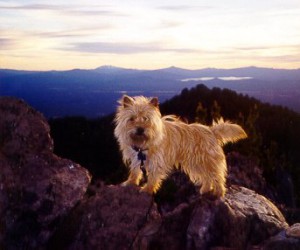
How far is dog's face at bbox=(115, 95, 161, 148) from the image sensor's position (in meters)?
6.96

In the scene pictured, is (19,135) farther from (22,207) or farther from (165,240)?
(165,240)

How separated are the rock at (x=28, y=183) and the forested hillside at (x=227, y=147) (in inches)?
239

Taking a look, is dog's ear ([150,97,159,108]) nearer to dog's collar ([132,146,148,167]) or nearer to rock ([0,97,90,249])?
dog's collar ([132,146,148,167])

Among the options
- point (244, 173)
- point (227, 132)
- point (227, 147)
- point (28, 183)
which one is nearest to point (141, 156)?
point (227, 132)

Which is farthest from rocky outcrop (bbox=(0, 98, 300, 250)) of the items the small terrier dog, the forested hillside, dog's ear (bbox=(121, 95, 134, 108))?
the forested hillside

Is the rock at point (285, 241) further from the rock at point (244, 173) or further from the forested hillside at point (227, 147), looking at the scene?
the forested hillside at point (227, 147)

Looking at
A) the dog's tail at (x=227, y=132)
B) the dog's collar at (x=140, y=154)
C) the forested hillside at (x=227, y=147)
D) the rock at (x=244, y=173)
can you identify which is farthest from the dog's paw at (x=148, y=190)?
the forested hillside at (x=227, y=147)

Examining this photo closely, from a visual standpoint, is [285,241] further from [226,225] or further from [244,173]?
[244,173]

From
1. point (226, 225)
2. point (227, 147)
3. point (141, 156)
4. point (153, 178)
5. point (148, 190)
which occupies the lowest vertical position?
point (227, 147)

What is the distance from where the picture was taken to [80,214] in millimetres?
8078

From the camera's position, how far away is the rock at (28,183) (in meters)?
7.88

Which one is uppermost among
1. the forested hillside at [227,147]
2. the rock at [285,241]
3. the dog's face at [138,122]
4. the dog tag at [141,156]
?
the dog's face at [138,122]

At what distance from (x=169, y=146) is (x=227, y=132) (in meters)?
0.92

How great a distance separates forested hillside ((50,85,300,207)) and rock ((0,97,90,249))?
6059 millimetres
